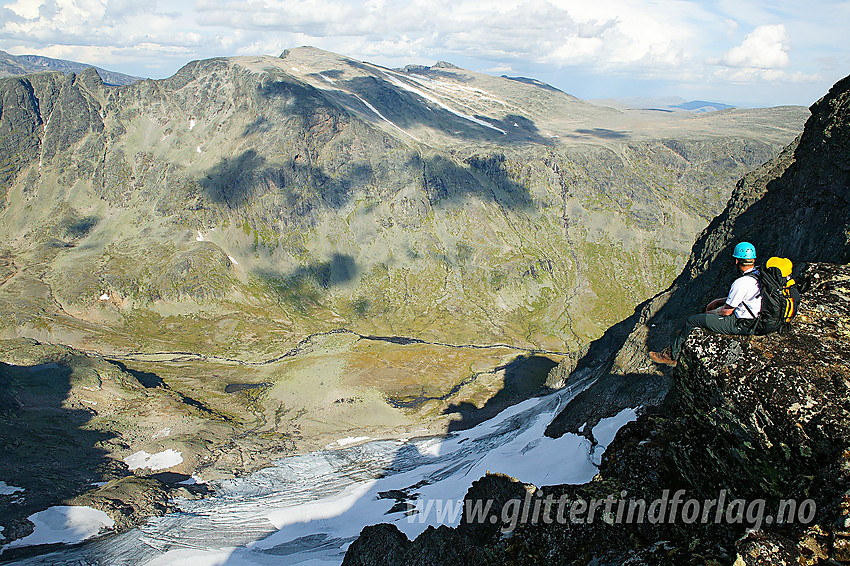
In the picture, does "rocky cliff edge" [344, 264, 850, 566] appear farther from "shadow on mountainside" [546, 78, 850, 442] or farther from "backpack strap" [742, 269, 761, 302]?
"shadow on mountainside" [546, 78, 850, 442]

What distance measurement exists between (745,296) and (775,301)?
25.7 inches

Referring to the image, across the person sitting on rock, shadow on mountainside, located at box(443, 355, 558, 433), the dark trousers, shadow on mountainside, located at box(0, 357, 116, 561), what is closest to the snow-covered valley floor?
shadow on mountainside, located at box(0, 357, 116, 561)

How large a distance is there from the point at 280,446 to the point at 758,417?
338 feet

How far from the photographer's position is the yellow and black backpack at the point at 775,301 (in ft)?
40.4

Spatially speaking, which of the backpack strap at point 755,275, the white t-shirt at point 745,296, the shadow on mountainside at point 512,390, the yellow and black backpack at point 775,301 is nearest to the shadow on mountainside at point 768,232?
the yellow and black backpack at point 775,301

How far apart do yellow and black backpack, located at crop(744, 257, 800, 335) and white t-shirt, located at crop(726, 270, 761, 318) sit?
0.12m

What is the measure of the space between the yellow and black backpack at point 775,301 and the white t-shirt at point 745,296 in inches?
4.9

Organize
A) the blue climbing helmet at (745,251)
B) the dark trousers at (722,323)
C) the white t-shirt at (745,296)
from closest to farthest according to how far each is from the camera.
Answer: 1. the white t-shirt at (745,296)
2. the dark trousers at (722,323)
3. the blue climbing helmet at (745,251)

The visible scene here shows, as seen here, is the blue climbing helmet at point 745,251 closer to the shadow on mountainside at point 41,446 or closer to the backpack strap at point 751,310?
the backpack strap at point 751,310

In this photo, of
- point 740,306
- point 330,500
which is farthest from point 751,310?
point 330,500

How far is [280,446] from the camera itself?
102 metres

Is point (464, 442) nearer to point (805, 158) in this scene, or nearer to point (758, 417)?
point (805, 158)

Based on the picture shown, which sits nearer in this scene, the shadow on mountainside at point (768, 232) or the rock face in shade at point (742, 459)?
the rock face in shade at point (742, 459)

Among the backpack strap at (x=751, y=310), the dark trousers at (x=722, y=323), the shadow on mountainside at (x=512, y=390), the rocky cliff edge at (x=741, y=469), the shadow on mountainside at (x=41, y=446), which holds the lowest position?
the shadow on mountainside at (x=512, y=390)
